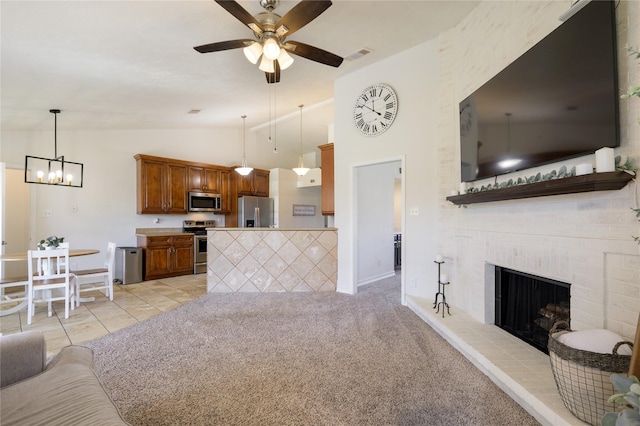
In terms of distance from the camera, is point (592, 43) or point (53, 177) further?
point (53, 177)

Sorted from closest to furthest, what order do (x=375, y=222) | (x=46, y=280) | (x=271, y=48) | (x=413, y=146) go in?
(x=271, y=48), (x=46, y=280), (x=413, y=146), (x=375, y=222)

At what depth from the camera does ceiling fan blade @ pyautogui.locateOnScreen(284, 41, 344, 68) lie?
2.80m

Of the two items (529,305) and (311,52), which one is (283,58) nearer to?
(311,52)

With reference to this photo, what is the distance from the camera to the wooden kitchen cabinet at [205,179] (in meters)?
6.66

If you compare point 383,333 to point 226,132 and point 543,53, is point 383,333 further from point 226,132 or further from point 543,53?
point 226,132

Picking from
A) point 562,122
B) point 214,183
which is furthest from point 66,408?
point 214,183

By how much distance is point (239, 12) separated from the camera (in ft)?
7.55

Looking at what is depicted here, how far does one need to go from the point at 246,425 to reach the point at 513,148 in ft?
8.82

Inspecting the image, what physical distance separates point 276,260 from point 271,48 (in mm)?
3206

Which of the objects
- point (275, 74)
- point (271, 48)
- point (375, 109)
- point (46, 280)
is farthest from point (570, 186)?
point (46, 280)

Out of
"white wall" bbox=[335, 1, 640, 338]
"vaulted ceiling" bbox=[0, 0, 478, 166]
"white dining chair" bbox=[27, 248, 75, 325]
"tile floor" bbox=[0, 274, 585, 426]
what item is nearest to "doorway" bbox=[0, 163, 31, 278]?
"vaulted ceiling" bbox=[0, 0, 478, 166]

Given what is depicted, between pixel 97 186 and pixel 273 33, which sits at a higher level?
pixel 273 33

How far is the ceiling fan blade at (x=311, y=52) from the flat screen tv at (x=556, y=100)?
4.80 feet

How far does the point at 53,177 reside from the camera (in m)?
4.88
